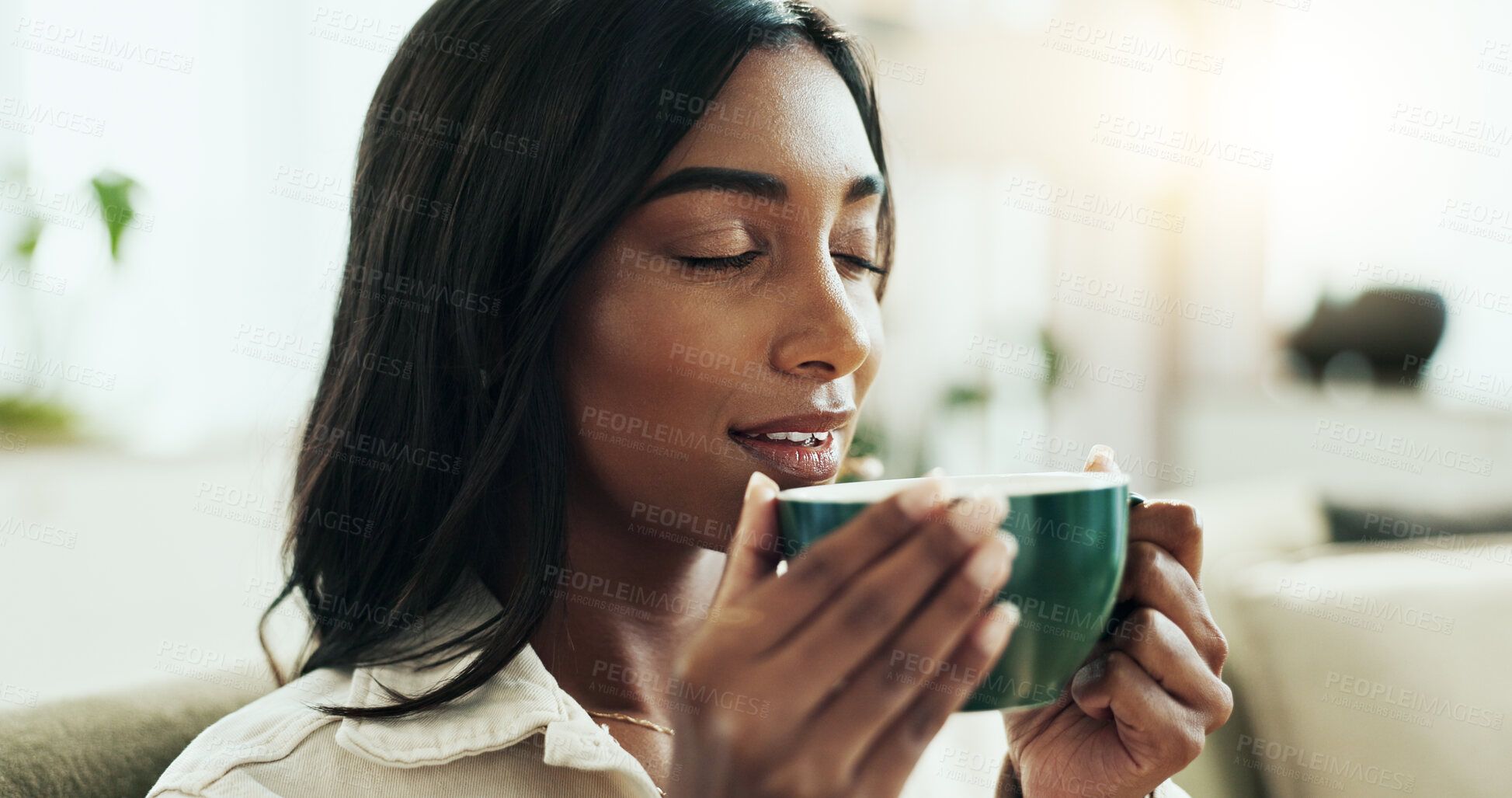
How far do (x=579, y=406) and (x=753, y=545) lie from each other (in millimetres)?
336

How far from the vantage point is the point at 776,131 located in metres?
0.79

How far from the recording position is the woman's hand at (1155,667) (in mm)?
707

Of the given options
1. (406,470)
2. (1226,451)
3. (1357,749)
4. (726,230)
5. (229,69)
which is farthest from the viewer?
(1226,451)

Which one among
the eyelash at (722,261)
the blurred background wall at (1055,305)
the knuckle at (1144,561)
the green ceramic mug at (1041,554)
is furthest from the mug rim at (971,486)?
the blurred background wall at (1055,305)

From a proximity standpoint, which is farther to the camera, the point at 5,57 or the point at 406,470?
the point at 5,57

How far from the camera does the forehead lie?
77cm

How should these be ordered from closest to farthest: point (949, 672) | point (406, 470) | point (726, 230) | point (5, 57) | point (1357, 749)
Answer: point (949, 672) < point (726, 230) < point (406, 470) < point (1357, 749) < point (5, 57)

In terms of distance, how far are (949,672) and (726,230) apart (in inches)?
15.0

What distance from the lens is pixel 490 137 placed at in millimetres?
825

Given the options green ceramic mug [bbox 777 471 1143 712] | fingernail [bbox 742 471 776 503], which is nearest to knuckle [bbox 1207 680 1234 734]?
green ceramic mug [bbox 777 471 1143 712]

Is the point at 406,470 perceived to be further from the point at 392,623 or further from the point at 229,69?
the point at 229,69

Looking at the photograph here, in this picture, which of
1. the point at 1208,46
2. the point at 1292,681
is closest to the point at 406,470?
the point at 1292,681

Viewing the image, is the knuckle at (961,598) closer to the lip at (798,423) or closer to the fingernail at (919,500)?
the fingernail at (919,500)

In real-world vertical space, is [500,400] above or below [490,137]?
below
